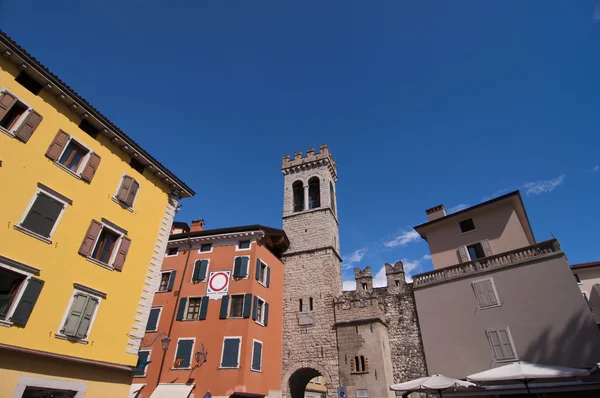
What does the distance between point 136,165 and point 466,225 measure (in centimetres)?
1863

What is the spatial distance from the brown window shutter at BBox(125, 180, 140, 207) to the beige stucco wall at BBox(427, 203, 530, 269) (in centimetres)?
1713

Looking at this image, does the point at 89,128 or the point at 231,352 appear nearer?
the point at 89,128

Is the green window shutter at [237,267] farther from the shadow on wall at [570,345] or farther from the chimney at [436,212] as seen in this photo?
the shadow on wall at [570,345]

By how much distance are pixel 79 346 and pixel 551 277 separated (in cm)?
1910

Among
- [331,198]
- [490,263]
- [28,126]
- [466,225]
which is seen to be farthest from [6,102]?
[331,198]

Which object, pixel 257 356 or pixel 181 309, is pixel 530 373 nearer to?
pixel 257 356

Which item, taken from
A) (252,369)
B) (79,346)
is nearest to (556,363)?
(252,369)

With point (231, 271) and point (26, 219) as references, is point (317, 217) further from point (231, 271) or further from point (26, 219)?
point (26, 219)

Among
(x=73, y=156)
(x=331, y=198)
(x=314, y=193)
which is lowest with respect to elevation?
(x=73, y=156)

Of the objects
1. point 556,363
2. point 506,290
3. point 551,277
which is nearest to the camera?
point 556,363

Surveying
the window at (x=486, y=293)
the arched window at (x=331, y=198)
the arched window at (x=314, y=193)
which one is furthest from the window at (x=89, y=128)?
the window at (x=486, y=293)

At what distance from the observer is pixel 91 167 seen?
12.3 metres

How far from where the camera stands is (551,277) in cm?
1467

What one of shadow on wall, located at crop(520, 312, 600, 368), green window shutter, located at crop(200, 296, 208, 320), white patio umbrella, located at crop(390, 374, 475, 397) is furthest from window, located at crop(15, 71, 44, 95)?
shadow on wall, located at crop(520, 312, 600, 368)
